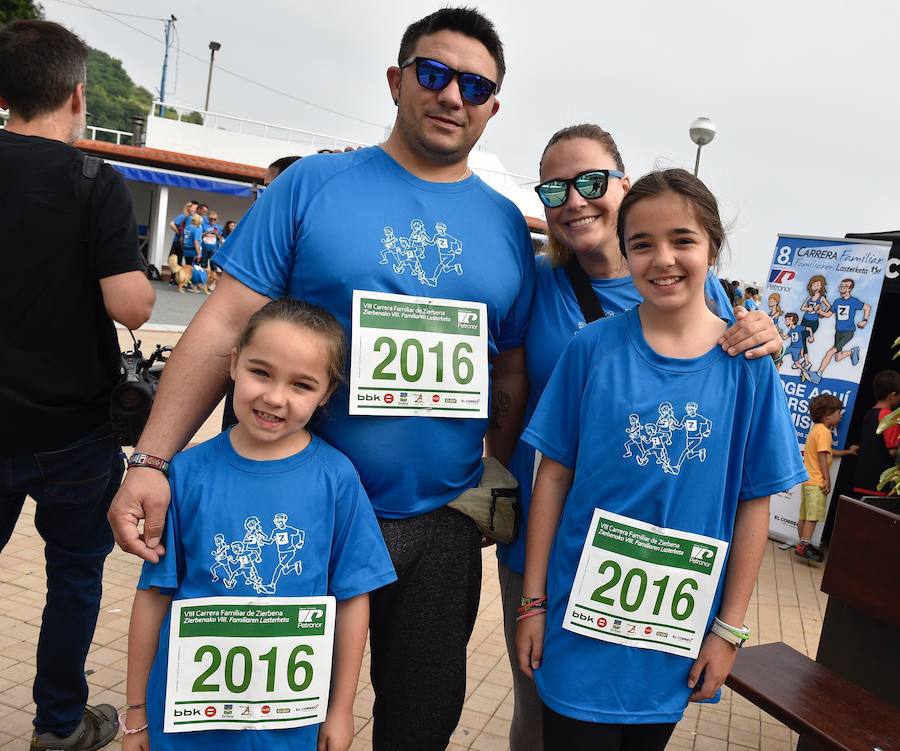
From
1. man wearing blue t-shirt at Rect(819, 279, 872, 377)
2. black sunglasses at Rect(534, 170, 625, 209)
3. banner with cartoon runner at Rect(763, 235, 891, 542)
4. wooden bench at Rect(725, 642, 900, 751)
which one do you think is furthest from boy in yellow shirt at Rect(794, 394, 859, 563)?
black sunglasses at Rect(534, 170, 625, 209)

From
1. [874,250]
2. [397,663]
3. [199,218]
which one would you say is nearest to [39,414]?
[397,663]

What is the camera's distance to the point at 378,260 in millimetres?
1922

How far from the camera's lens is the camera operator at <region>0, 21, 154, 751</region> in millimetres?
2361

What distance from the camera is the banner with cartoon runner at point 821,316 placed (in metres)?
7.21

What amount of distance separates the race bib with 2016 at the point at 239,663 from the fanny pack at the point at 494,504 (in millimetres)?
500

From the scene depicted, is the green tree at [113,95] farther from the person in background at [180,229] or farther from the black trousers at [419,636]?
the black trousers at [419,636]

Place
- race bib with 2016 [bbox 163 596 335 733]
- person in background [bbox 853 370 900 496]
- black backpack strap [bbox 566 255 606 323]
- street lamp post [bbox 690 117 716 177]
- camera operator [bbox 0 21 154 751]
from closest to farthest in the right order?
race bib with 2016 [bbox 163 596 335 733] → black backpack strap [bbox 566 255 606 323] → camera operator [bbox 0 21 154 751] → person in background [bbox 853 370 900 496] → street lamp post [bbox 690 117 716 177]

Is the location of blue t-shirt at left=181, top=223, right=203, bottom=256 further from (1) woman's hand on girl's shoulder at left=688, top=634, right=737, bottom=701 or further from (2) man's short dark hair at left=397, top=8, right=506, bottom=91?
(1) woman's hand on girl's shoulder at left=688, top=634, right=737, bottom=701

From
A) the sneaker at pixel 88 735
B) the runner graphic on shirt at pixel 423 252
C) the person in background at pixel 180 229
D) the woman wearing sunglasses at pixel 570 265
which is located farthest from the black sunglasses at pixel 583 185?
the person in background at pixel 180 229

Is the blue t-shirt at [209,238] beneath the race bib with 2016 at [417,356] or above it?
above

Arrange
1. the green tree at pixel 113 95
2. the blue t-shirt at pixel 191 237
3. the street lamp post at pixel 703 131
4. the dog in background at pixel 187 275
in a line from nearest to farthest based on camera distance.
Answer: the street lamp post at pixel 703 131
the blue t-shirt at pixel 191 237
the dog in background at pixel 187 275
the green tree at pixel 113 95

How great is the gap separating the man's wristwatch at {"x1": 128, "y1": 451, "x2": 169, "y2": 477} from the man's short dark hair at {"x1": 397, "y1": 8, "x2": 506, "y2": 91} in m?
1.22

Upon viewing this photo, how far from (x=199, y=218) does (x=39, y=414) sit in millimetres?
17886

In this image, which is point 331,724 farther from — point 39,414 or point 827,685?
point 827,685
